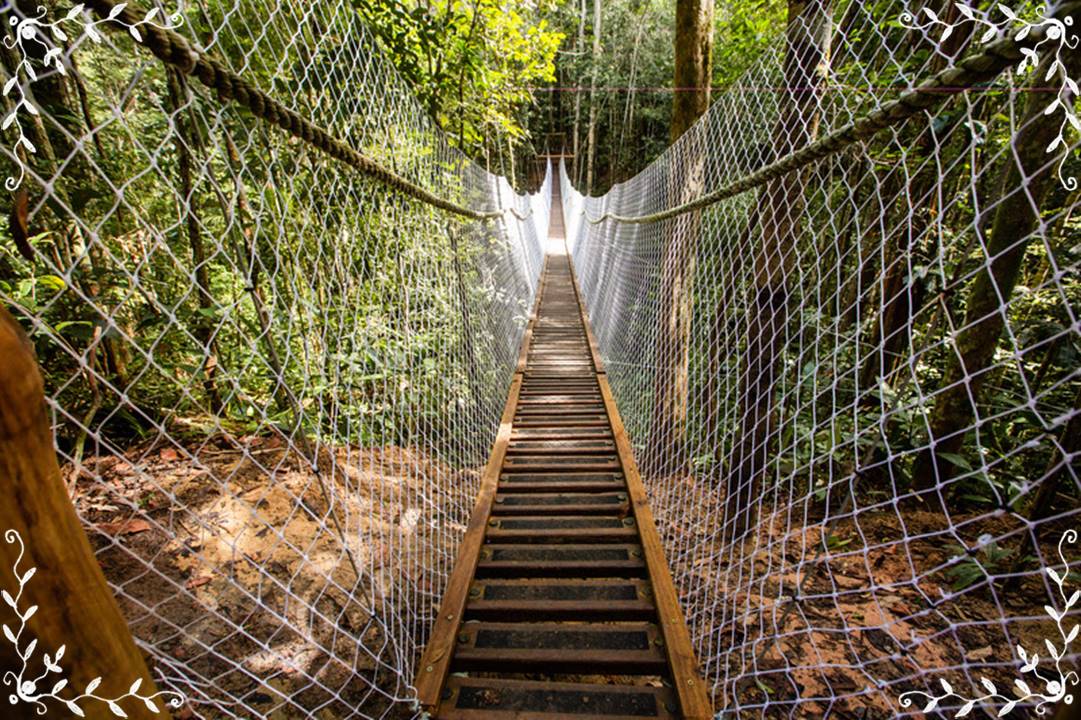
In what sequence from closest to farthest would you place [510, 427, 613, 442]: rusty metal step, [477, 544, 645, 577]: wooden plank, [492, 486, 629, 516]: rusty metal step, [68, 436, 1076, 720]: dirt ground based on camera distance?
[68, 436, 1076, 720]: dirt ground
[477, 544, 645, 577]: wooden plank
[492, 486, 629, 516]: rusty metal step
[510, 427, 613, 442]: rusty metal step

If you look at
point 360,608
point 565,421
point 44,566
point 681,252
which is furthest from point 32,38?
point 681,252

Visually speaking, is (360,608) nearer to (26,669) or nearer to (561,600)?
(561,600)

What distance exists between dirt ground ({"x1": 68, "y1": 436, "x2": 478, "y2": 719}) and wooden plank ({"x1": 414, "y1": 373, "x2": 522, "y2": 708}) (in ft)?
0.22

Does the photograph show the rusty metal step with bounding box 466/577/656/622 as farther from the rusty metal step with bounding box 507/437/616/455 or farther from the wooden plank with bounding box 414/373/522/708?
the rusty metal step with bounding box 507/437/616/455

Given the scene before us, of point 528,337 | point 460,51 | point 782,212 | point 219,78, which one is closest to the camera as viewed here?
point 219,78

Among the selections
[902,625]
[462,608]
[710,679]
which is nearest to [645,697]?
[710,679]

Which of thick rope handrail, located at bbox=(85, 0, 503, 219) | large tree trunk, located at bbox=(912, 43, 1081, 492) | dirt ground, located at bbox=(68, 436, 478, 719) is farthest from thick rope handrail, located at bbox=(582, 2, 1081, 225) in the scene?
dirt ground, located at bbox=(68, 436, 478, 719)

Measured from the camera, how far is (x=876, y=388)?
1002 mm

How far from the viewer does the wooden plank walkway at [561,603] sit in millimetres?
1116

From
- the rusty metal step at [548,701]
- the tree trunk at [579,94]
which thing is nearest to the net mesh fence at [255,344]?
the rusty metal step at [548,701]

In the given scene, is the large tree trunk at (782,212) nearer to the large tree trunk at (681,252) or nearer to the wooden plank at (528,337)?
the large tree trunk at (681,252)

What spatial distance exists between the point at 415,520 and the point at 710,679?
4.04ft

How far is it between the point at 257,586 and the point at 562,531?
39.3 inches

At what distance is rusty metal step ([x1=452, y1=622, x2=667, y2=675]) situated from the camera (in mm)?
1192
